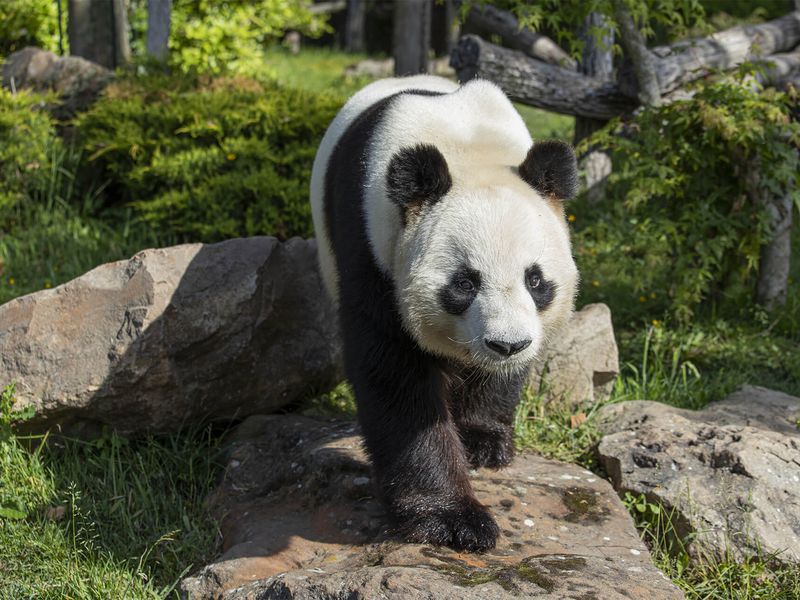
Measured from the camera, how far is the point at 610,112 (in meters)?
7.19

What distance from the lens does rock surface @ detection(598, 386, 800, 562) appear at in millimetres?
3744

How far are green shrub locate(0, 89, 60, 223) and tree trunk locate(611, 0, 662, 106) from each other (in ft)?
13.9

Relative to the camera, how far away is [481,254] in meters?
3.01

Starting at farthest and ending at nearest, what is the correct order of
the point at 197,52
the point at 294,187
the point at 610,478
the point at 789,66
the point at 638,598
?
the point at 197,52 → the point at 789,66 → the point at 294,187 → the point at 610,478 → the point at 638,598

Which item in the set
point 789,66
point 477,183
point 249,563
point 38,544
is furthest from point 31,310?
point 789,66

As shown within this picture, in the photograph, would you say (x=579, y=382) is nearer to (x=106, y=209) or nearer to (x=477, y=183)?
(x=477, y=183)

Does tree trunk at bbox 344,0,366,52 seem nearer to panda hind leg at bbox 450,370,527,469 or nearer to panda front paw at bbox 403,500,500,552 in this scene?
panda hind leg at bbox 450,370,527,469

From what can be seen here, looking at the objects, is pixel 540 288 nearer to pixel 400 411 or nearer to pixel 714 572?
pixel 400 411

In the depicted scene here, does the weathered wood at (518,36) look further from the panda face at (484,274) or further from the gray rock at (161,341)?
the panda face at (484,274)

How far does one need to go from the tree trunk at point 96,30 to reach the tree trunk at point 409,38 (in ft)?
11.3

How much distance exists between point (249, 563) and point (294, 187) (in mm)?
3240

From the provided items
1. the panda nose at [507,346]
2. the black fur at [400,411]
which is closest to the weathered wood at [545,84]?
the black fur at [400,411]

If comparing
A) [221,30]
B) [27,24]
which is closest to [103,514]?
[221,30]

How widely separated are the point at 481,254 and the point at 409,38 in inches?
325
